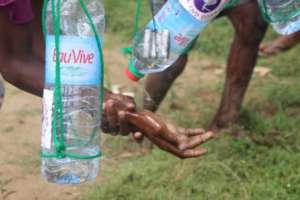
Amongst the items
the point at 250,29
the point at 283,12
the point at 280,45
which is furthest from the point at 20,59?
the point at 280,45

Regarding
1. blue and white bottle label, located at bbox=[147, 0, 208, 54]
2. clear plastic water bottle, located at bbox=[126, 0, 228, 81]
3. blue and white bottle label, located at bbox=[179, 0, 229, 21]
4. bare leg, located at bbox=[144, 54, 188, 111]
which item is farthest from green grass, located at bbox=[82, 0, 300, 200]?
blue and white bottle label, located at bbox=[179, 0, 229, 21]

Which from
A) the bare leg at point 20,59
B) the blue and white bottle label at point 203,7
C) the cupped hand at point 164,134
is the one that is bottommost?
the cupped hand at point 164,134

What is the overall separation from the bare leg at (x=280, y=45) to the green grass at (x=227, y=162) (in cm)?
32

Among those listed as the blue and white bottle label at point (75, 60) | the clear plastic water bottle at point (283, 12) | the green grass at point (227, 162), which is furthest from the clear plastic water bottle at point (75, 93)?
the green grass at point (227, 162)

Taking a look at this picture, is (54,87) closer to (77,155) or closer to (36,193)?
(77,155)

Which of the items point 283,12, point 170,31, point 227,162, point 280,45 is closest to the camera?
point 170,31

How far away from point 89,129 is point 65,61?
28 centimetres

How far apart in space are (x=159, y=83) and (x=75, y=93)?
67.7 inches

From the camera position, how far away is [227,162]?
356 centimetres

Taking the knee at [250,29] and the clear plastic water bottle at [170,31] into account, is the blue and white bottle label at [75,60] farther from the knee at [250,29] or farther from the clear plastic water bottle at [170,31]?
the knee at [250,29]

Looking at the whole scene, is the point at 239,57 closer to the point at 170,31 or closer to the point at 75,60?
the point at 170,31

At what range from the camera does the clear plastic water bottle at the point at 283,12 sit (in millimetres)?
2867

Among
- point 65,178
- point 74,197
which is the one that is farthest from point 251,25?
point 65,178

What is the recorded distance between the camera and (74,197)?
3383 mm
